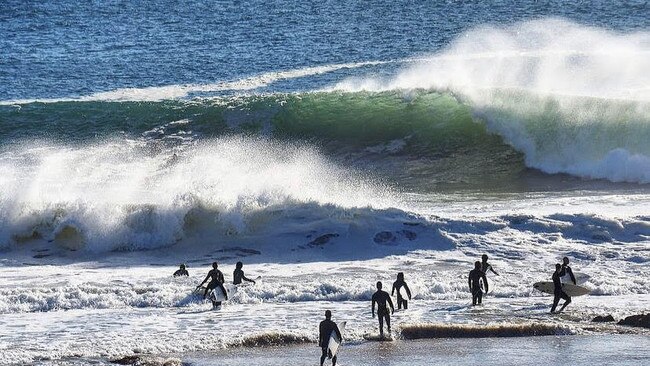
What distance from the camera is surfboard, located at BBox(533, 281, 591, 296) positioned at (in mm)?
20953

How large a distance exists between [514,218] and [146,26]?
116ft

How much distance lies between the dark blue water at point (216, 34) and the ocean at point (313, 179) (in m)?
0.23

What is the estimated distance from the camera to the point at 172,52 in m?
51.0

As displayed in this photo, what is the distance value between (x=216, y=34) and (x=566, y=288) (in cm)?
3671

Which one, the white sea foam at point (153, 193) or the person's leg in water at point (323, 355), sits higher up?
the white sea foam at point (153, 193)

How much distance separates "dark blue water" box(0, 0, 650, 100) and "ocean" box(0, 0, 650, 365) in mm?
234

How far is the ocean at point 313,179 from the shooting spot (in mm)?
20234

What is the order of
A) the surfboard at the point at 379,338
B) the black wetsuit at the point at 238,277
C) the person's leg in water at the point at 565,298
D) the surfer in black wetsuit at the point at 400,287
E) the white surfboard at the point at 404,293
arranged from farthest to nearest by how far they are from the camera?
the black wetsuit at the point at 238,277, the white surfboard at the point at 404,293, the surfer in black wetsuit at the point at 400,287, the person's leg in water at the point at 565,298, the surfboard at the point at 379,338

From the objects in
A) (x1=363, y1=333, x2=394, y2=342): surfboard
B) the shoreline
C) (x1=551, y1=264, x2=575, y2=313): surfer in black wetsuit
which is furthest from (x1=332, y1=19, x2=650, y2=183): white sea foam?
(x1=363, y1=333, x2=394, y2=342): surfboard

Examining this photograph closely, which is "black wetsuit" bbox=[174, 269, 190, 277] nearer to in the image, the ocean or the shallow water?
the ocean

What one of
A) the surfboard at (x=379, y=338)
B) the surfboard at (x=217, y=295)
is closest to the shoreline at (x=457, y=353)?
the surfboard at (x=379, y=338)

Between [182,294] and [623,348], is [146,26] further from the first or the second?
[623,348]

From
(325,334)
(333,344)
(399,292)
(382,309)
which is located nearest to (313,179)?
(399,292)

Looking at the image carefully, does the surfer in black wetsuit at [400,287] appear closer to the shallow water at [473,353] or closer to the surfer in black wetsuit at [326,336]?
the shallow water at [473,353]
